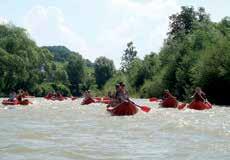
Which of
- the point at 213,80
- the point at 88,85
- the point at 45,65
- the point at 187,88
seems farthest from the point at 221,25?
the point at 88,85

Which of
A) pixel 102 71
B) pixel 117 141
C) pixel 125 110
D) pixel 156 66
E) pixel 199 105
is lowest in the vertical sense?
pixel 117 141

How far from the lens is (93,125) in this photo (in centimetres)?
2275

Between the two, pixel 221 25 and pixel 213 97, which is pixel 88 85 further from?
pixel 213 97

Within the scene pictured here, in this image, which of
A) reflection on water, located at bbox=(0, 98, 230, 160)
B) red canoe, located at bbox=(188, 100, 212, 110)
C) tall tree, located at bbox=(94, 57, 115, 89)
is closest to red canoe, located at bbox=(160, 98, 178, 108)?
red canoe, located at bbox=(188, 100, 212, 110)

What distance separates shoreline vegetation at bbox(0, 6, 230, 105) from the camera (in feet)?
166

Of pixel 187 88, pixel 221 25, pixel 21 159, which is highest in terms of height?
pixel 221 25

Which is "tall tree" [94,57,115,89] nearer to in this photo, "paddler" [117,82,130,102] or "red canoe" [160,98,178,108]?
"red canoe" [160,98,178,108]

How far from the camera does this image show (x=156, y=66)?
81500mm

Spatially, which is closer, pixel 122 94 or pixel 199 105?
pixel 122 94

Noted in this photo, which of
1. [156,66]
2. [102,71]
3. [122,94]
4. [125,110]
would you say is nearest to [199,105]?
[122,94]

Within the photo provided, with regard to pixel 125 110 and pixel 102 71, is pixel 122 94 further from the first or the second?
pixel 102 71

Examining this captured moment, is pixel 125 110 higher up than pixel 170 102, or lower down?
lower down

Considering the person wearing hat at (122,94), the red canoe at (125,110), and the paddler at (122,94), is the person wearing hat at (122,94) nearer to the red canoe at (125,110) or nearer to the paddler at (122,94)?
the paddler at (122,94)

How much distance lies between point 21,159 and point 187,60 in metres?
48.6
